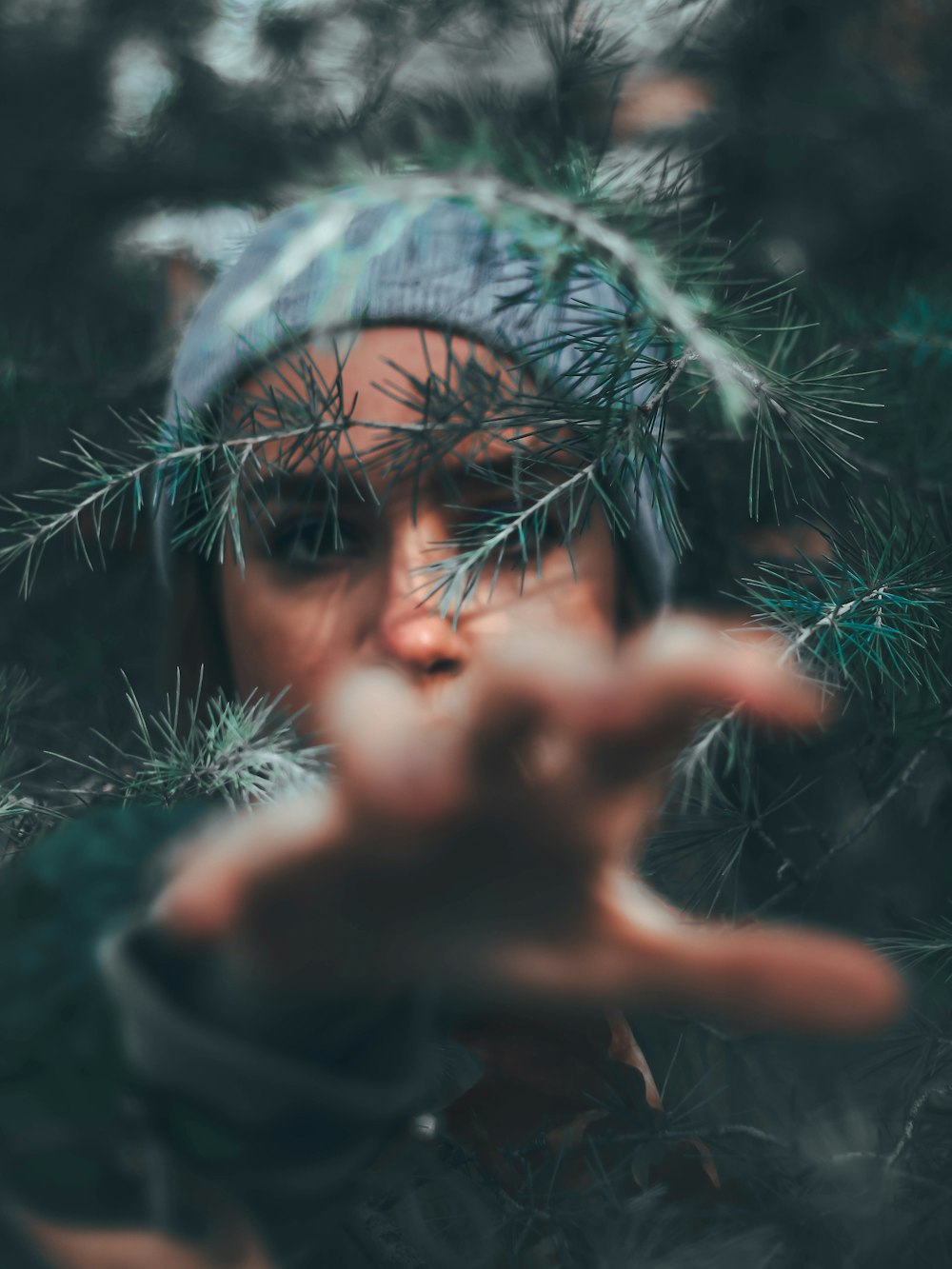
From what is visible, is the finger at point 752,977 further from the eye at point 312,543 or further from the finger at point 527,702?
the eye at point 312,543

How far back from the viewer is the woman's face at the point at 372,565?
2.21ft

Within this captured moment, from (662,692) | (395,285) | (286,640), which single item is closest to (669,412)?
(395,285)

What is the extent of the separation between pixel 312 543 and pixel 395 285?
192mm

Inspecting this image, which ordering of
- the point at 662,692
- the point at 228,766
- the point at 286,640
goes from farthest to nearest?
the point at 286,640 → the point at 228,766 → the point at 662,692

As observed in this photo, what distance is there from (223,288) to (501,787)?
615 mm

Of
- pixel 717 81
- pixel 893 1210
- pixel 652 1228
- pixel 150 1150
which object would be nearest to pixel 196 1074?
pixel 150 1150

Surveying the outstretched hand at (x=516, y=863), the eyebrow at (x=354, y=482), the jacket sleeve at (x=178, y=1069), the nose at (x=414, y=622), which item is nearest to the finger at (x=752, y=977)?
the outstretched hand at (x=516, y=863)

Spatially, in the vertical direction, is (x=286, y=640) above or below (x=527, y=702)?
below

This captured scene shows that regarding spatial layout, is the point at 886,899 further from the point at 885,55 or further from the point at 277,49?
the point at 277,49

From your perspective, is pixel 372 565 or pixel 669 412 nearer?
pixel 372 565

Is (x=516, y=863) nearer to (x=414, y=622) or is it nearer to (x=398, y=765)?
(x=398, y=765)

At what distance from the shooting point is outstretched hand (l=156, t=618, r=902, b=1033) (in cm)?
36

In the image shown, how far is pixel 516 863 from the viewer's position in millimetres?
391

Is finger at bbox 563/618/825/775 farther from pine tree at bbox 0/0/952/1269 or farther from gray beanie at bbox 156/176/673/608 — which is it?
gray beanie at bbox 156/176/673/608
